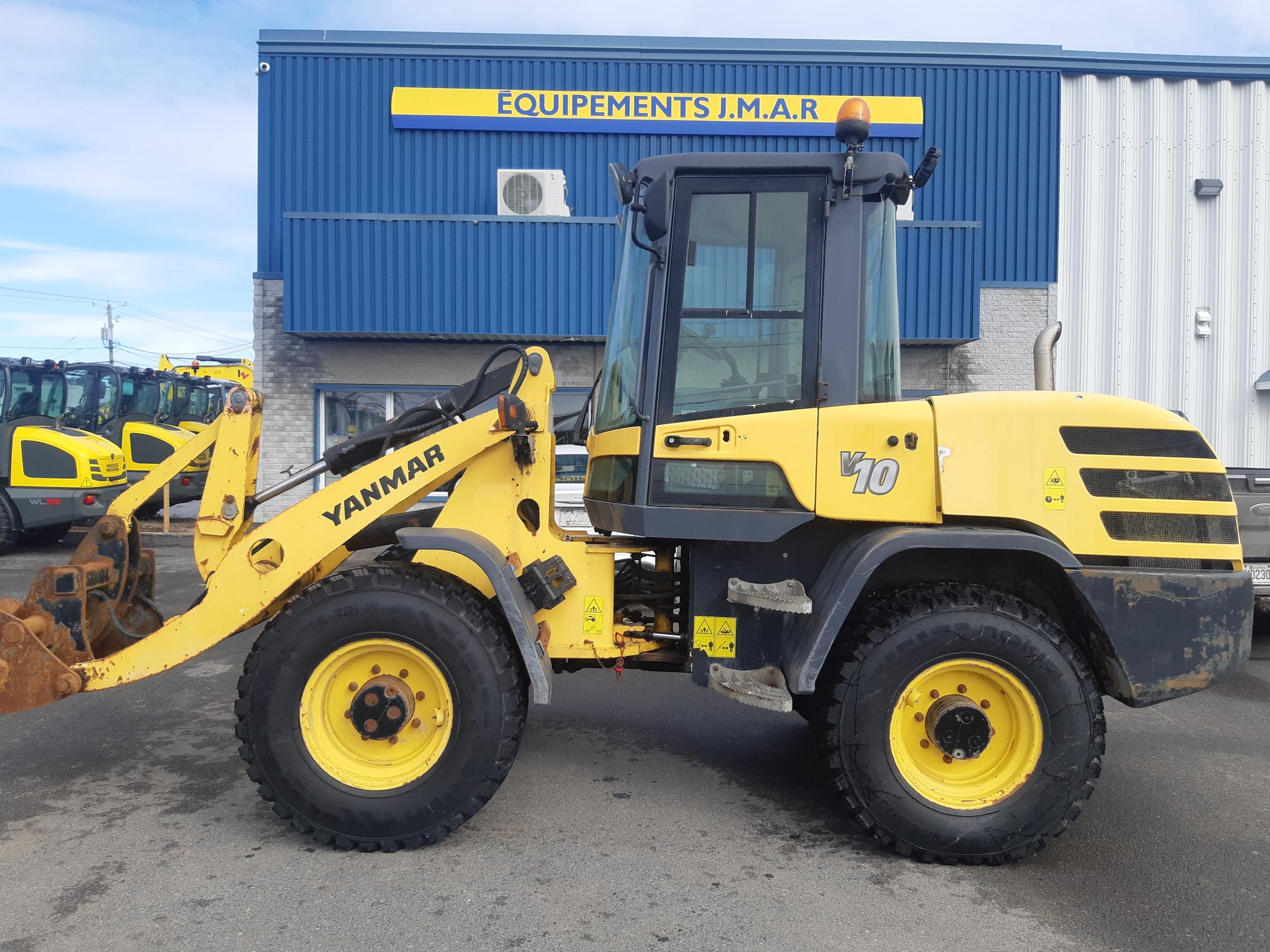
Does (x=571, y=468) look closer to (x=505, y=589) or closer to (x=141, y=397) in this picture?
(x=505, y=589)

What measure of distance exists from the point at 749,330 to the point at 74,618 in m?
3.06

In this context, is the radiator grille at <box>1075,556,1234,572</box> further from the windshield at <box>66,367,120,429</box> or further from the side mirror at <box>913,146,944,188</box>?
the windshield at <box>66,367,120,429</box>

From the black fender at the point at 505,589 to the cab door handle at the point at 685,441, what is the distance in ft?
2.75

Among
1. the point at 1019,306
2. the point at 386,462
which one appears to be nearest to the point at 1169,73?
the point at 1019,306

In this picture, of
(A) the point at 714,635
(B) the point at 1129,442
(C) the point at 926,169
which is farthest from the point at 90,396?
(B) the point at 1129,442

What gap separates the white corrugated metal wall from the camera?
13.4 m

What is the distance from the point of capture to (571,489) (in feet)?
30.0

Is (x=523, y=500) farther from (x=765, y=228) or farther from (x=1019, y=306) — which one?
(x=1019, y=306)

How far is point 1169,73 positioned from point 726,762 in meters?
13.8

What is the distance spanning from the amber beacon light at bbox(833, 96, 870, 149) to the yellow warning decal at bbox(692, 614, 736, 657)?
200 centimetres

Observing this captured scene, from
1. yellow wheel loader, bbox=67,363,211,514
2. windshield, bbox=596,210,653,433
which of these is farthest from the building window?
windshield, bbox=596,210,653,433

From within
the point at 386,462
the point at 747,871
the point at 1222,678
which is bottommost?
the point at 747,871

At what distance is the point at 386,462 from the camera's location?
3760 mm

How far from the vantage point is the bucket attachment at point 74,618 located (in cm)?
355
